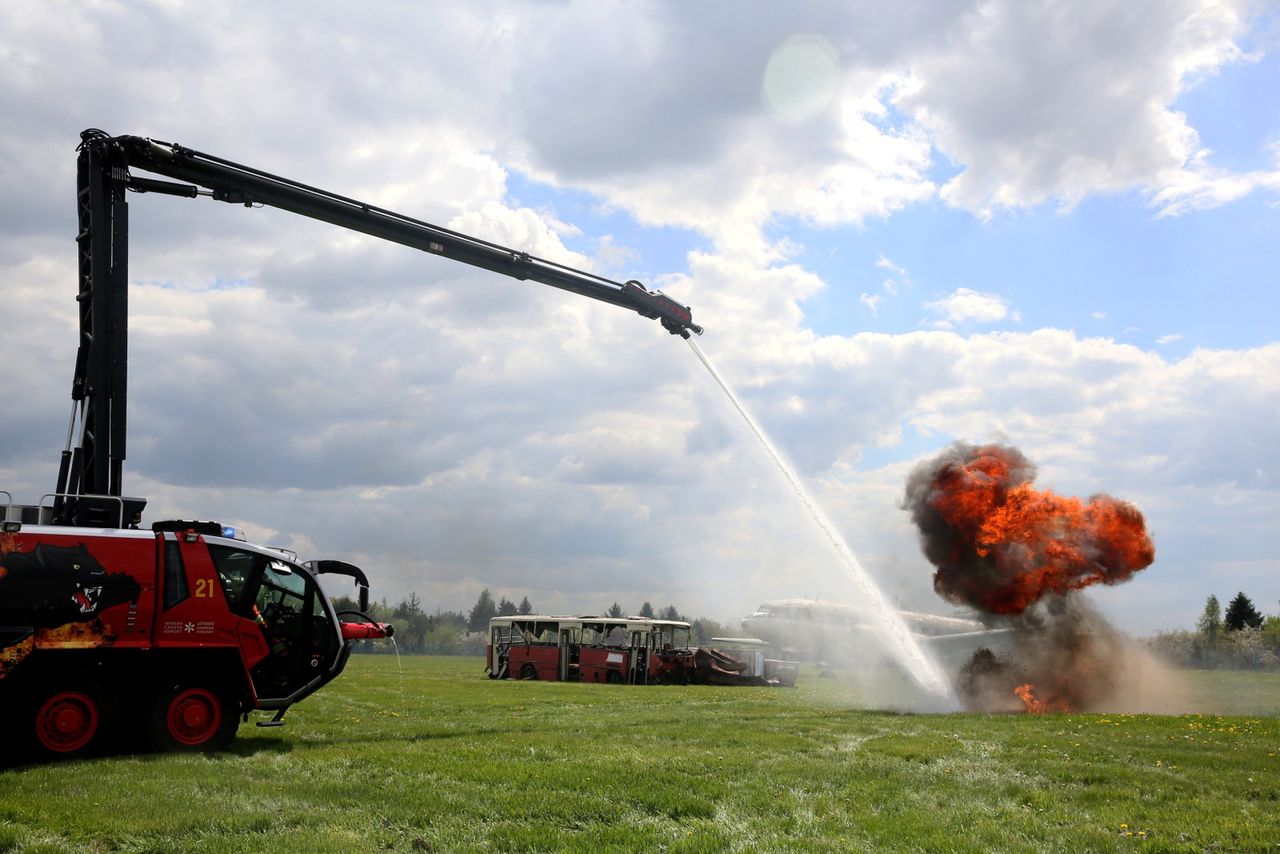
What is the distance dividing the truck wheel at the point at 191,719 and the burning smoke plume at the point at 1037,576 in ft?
69.6

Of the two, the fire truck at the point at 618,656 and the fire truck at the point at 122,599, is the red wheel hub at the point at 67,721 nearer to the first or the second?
the fire truck at the point at 122,599

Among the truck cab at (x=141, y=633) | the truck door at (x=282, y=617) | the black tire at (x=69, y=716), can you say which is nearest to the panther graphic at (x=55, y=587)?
the truck cab at (x=141, y=633)

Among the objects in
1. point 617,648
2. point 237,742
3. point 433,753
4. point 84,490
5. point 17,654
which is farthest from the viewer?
point 617,648

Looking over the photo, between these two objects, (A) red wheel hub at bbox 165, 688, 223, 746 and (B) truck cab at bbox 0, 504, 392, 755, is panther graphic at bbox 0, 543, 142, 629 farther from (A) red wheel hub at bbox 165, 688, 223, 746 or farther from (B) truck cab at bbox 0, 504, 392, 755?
(A) red wheel hub at bbox 165, 688, 223, 746

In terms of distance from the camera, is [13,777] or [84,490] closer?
[13,777]

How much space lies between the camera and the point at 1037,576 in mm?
28344

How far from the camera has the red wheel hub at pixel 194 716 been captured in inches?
555

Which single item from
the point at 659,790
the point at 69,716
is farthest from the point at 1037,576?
the point at 69,716

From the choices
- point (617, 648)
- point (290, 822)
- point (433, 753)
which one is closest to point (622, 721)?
point (433, 753)

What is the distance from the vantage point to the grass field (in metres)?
9.22

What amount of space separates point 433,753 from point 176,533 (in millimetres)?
5303

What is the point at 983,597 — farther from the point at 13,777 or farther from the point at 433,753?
the point at 13,777

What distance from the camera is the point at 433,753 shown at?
1420cm

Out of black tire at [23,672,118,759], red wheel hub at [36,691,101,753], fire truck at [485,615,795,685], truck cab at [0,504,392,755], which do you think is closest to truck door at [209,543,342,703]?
truck cab at [0,504,392,755]
